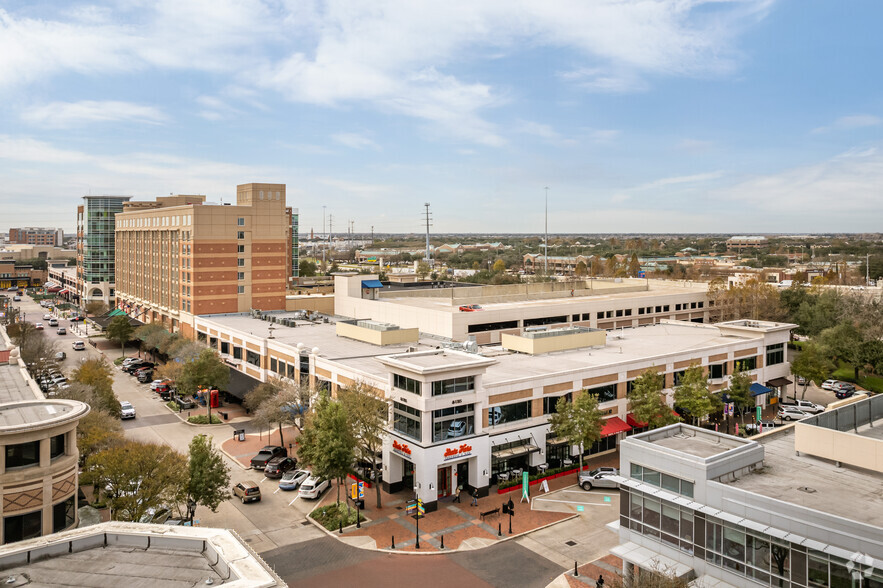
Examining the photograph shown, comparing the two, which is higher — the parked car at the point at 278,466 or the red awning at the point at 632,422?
the red awning at the point at 632,422

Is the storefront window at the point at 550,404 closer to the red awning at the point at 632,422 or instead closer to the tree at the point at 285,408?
the red awning at the point at 632,422

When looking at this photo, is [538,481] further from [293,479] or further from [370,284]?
[370,284]

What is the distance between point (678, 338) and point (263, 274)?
51.9 meters

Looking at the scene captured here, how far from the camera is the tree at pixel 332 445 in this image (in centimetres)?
3497

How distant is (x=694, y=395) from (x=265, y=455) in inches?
1234

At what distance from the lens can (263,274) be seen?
8350 cm

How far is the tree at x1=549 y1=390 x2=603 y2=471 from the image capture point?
40750 mm

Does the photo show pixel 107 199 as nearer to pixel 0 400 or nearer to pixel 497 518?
pixel 0 400

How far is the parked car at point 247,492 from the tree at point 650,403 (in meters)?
26.0

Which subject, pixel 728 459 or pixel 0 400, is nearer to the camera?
pixel 728 459

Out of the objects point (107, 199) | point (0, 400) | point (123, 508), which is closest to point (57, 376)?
point (0, 400)

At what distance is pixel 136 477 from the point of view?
30562 millimetres

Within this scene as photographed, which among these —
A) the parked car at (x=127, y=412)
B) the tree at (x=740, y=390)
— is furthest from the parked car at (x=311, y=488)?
the tree at (x=740, y=390)

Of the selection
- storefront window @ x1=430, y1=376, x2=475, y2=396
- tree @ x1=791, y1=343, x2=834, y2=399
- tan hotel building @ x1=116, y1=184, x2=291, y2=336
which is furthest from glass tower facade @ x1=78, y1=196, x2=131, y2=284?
tree @ x1=791, y1=343, x2=834, y2=399
